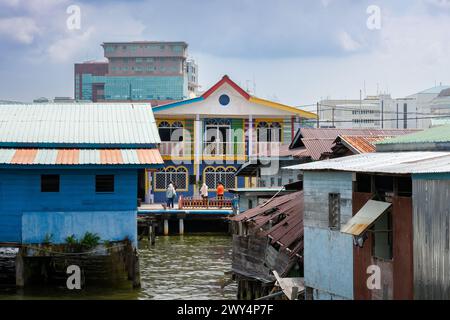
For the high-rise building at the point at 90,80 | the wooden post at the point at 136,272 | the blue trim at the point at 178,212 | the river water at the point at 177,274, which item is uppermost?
the high-rise building at the point at 90,80

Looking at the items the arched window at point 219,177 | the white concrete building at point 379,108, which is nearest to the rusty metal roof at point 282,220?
the arched window at point 219,177

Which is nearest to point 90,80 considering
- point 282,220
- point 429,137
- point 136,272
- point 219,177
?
point 219,177

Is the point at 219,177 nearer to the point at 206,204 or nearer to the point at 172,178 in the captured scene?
the point at 172,178

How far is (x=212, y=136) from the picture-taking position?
5584 centimetres

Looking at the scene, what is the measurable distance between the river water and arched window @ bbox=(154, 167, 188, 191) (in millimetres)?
10021

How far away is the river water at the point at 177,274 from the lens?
86.5 feet

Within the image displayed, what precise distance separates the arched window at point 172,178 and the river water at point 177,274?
10.0m

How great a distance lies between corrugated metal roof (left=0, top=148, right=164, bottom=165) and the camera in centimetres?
2689

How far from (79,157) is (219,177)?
27979mm

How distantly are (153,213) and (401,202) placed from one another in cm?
3105

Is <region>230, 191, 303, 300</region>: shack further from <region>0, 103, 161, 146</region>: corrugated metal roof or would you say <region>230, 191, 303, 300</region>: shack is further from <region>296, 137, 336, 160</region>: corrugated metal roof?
<region>296, 137, 336, 160</region>: corrugated metal roof

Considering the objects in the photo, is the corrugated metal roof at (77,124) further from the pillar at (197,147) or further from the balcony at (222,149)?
the balcony at (222,149)

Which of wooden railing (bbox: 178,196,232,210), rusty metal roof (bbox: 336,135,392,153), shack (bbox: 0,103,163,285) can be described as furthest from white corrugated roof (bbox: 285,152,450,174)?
wooden railing (bbox: 178,196,232,210)

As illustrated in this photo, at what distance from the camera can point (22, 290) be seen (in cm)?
2658
